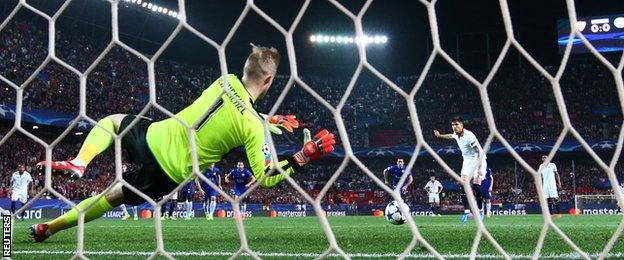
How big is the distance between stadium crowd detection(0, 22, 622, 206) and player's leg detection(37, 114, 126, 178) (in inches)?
707

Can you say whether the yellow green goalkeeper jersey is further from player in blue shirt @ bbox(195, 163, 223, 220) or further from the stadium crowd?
the stadium crowd

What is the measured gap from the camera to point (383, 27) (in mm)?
31750

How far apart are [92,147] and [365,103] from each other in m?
30.2

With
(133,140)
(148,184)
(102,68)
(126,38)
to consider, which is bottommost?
(148,184)

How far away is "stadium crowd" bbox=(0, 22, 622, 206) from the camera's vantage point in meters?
21.7

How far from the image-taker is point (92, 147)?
10.0 feet

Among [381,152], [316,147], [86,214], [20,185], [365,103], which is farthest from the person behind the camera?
[365,103]

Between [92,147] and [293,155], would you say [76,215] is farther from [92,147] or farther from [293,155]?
[293,155]

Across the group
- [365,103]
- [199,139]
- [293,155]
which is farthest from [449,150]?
[293,155]

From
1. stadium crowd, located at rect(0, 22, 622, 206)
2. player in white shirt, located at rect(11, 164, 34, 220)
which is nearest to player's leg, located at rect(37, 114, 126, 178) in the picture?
player in white shirt, located at rect(11, 164, 34, 220)

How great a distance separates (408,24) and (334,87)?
17.2ft

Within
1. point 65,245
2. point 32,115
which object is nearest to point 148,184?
point 65,245

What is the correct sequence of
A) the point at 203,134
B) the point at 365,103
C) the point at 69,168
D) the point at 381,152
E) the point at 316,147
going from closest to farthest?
the point at 316,147, the point at 69,168, the point at 203,134, the point at 381,152, the point at 365,103

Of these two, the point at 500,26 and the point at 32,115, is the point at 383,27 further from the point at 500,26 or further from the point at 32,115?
the point at 32,115
